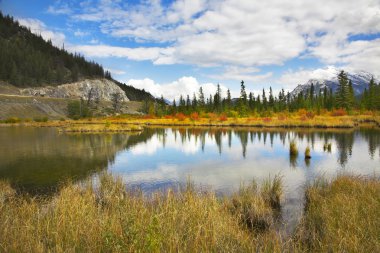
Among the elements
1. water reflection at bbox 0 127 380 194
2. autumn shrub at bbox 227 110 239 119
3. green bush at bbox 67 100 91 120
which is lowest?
water reflection at bbox 0 127 380 194

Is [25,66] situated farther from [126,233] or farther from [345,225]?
[345,225]

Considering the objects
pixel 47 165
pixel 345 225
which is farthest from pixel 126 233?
pixel 47 165

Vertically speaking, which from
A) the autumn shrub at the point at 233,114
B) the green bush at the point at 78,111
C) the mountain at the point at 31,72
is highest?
the mountain at the point at 31,72

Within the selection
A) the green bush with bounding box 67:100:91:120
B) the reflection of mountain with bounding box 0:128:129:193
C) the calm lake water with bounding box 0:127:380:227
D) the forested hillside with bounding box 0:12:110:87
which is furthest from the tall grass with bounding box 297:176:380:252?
the forested hillside with bounding box 0:12:110:87

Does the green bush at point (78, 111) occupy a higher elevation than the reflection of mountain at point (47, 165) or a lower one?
higher

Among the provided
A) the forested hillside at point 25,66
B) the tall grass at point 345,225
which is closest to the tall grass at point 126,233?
the tall grass at point 345,225

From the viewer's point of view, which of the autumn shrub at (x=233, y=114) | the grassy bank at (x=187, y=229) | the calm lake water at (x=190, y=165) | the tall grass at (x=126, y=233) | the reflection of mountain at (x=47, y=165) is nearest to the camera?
the tall grass at (x=126, y=233)

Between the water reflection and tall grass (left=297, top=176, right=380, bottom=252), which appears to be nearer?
tall grass (left=297, top=176, right=380, bottom=252)

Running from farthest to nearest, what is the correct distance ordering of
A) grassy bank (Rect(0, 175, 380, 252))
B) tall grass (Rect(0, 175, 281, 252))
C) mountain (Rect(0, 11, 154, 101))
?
mountain (Rect(0, 11, 154, 101)) → grassy bank (Rect(0, 175, 380, 252)) → tall grass (Rect(0, 175, 281, 252))

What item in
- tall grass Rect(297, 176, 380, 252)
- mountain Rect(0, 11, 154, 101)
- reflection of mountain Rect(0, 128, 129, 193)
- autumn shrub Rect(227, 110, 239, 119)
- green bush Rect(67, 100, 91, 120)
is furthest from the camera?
mountain Rect(0, 11, 154, 101)

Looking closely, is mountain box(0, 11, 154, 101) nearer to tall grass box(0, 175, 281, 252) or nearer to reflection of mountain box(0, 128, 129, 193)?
reflection of mountain box(0, 128, 129, 193)

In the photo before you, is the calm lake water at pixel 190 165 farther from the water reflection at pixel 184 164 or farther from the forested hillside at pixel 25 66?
the forested hillside at pixel 25 66

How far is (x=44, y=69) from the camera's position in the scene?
593 ft

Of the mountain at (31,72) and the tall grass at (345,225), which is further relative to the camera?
the mountain at (31,72)
